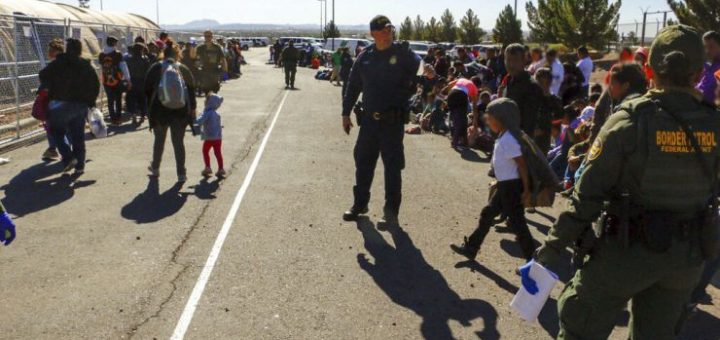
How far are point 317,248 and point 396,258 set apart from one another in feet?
2.49

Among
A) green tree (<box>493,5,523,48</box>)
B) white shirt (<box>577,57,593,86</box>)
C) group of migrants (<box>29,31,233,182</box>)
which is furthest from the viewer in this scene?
green tree (<box>493,5,523,48</box>)

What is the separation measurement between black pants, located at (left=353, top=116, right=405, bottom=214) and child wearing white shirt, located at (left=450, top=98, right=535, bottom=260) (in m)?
1.38

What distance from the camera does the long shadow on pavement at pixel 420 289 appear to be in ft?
14.2

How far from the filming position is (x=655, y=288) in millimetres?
2779

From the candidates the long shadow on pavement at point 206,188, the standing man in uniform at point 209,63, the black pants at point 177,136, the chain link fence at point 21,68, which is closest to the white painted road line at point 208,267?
the long shadow on pavement at point 206,188

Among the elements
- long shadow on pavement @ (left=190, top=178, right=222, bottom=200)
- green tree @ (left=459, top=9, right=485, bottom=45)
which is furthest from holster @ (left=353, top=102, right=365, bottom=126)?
green tree @ (left=459, top=9, right=485, bottom=45)

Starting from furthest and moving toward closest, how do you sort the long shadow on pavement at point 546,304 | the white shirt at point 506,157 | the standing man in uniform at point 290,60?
the standing man in uniform at point 290,60 < the white shirt at point 506,157 < the long shadow on pavement at point 546,304

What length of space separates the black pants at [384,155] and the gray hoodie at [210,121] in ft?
8.67

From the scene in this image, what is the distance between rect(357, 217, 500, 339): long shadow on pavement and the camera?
434 centimetres

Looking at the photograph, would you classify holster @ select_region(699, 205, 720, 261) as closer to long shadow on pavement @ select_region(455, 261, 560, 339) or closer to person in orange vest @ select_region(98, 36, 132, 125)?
long shadow on pavement @ select_region(455, 261, 560, 339)

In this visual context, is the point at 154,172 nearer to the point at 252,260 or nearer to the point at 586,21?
the point at 252,260

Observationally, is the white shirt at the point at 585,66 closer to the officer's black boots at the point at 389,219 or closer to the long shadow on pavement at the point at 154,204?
the officer's black boots at the point at 389,219

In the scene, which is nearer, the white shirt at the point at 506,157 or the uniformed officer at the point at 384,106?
the white shirt at the point at 506,157

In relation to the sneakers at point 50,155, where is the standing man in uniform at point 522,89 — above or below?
above
